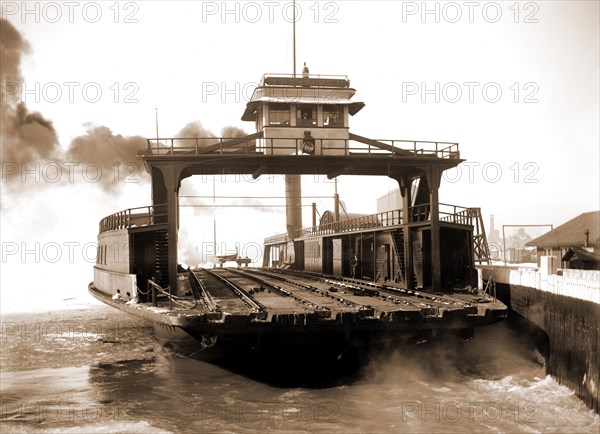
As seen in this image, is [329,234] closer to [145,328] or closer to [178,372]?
[145,328]

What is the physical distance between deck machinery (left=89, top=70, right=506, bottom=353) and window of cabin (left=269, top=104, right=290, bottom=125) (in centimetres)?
6

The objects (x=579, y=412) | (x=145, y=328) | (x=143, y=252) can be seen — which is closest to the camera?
(x=579, y=412)

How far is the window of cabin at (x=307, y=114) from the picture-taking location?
30.2m

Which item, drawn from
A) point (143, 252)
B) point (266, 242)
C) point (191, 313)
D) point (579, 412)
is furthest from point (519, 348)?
point (266, 242)

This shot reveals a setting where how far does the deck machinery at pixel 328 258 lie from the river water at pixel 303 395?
1.62 metres

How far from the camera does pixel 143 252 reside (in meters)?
22.2

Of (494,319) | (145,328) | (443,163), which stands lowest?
(145,328)

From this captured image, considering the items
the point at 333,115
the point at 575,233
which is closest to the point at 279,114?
the point at 333,115

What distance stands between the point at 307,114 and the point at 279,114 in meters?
1.60

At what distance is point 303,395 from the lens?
51.9 feet

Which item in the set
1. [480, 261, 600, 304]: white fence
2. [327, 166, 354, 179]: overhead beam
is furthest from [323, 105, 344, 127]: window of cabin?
[480, 261, 600, 304]: white fence

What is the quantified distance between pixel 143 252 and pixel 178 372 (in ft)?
18.0

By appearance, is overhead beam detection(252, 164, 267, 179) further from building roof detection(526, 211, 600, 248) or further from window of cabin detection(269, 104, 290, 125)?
building roof detection(526, 211, 600, 248)

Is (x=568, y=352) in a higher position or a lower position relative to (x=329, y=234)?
lower
